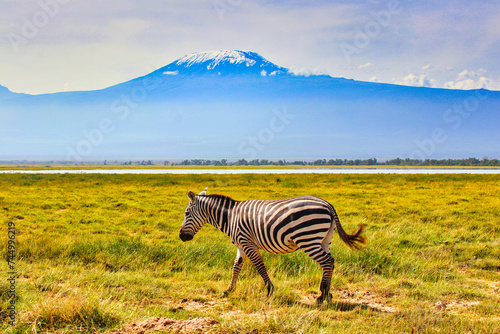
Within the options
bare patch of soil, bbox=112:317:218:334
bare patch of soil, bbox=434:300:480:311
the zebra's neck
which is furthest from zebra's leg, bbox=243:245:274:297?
bare patch of soil, bbox=434:300:480:311

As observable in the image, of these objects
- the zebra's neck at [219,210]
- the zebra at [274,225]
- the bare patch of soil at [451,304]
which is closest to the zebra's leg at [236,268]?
the zebra at [274,225]

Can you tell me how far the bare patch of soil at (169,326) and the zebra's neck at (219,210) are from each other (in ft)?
6.09

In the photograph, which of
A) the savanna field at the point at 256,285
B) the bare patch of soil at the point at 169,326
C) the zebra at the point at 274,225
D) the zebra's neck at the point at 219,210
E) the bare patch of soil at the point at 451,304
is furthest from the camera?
the zebra's neck at the point at 219,210

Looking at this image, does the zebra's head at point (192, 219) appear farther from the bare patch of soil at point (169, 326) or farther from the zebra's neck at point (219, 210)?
the bare patch of soil at point (169, 326)

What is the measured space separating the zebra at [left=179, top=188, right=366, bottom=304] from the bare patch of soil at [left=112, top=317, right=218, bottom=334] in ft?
4.97

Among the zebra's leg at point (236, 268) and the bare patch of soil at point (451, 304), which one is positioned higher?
the zebra's leg at point (236, 268)

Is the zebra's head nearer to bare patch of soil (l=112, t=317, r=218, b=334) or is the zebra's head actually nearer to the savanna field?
the savanna field

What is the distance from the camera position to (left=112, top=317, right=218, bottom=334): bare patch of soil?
5.07 m

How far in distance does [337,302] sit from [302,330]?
1587 mm

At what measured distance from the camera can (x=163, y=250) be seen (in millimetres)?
10203

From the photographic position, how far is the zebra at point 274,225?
5.98 m

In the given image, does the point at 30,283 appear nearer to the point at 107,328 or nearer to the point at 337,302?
the point at 107,328

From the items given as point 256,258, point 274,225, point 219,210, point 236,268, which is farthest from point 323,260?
point 219,210

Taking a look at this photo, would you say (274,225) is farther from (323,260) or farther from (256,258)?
(323,260)
